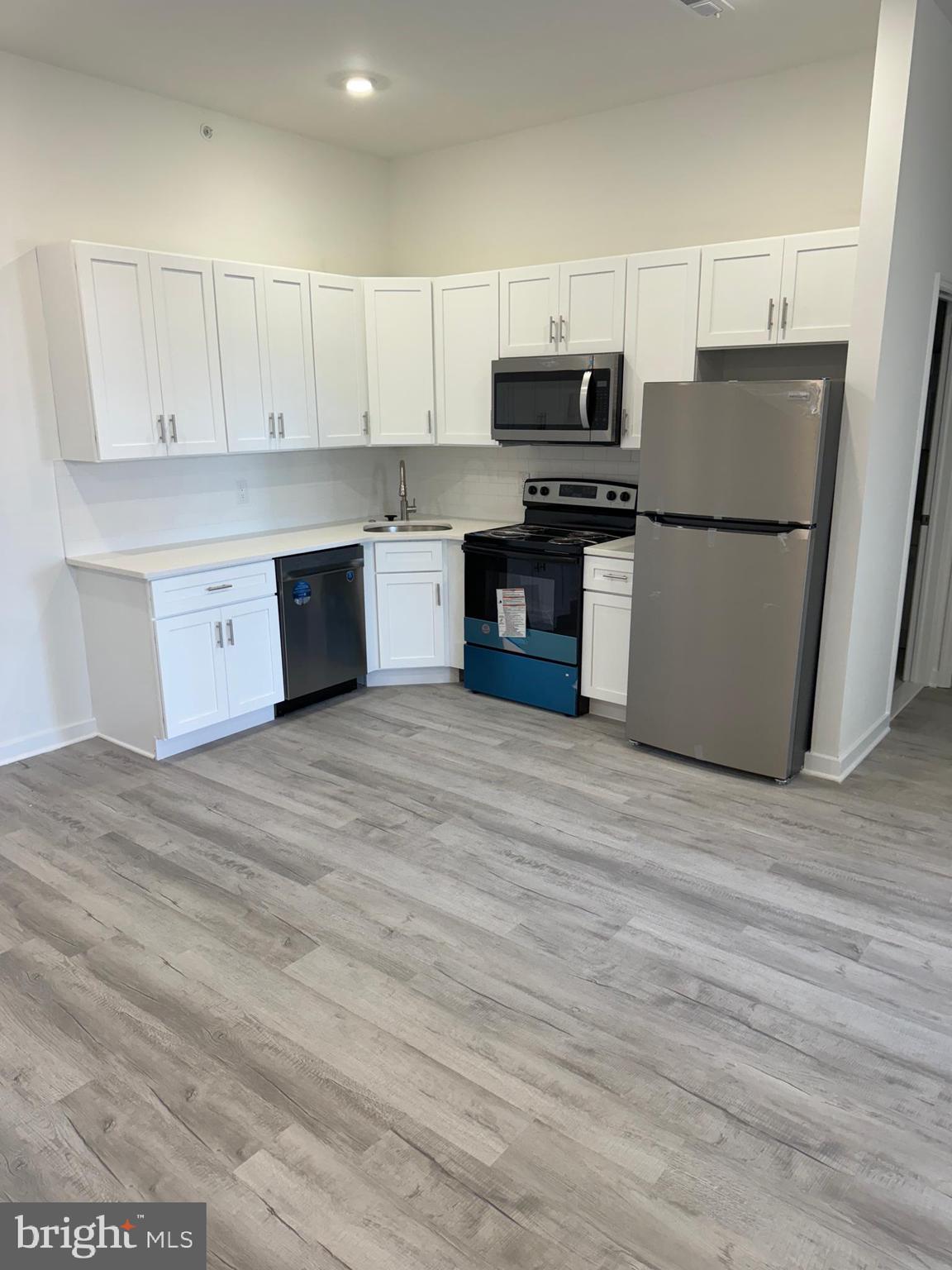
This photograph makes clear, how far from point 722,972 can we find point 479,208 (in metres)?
4.39

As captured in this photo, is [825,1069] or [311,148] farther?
[311,148]

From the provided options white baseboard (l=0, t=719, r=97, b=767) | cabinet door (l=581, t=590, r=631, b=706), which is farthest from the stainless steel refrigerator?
white baseboard (l=0, t=719, r=97, b=767)

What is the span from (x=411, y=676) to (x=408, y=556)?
0.72 m

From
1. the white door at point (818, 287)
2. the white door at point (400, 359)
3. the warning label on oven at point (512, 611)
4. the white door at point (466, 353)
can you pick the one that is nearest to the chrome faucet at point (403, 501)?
the white door at point (400, 359)

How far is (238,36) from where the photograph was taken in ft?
11.6

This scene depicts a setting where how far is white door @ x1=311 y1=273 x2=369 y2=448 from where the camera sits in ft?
15.6

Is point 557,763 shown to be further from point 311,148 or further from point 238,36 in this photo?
point 311,148

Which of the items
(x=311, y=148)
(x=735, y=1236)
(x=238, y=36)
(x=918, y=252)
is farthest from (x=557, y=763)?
(x=311, y=148)

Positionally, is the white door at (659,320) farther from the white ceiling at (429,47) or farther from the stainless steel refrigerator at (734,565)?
the white ceiling at (429,47)

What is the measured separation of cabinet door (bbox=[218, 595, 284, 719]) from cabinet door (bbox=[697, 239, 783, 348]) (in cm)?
245

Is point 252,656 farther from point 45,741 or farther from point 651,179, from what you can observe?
point 651,179

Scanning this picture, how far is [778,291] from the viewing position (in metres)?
3.81

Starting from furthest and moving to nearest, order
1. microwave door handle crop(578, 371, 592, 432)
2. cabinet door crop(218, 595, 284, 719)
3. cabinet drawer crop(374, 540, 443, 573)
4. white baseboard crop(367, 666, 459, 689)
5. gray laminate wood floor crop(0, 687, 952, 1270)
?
white baseboard crop(367, 666, 459, 689) → cabinet drawer crop(374, 540, 443, 573) → microwave door handle crop(578, 371, 592, 432) → cabinet door crop(218, 595, 284, 719) → gray laminate wood floor crop(0, 687, 952, 1270)

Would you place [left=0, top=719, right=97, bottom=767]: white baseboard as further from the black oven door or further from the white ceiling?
the white ceiling
